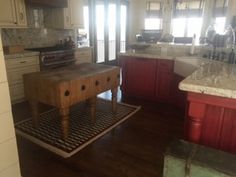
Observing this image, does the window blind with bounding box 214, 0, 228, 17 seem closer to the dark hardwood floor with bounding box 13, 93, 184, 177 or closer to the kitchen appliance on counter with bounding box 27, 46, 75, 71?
the kitchen appliance on counter with bounding box 27, 46, 75, 71

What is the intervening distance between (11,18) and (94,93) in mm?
2211

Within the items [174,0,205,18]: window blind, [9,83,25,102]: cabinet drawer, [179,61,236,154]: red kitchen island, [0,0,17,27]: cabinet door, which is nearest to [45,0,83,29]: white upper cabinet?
[0,0,17,27]: cabinet door

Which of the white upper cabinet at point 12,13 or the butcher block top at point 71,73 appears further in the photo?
the white upper cabinet at point 12,13

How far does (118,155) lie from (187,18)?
8.31m

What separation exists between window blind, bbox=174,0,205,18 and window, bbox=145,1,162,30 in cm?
71

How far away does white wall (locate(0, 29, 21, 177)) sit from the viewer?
1.47 m

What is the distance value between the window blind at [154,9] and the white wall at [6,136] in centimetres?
888

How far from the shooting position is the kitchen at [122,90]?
1.60m

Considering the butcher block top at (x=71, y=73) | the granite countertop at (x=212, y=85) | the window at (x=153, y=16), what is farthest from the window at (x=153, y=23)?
the granite countertop at (x=212, y=85)

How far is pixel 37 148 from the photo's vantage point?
239 cm

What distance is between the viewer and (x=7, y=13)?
3.56 meters

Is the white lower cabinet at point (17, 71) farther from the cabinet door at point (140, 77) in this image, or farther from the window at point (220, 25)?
the window at point (220, 25)

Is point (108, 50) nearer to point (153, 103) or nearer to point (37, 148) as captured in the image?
point (153, 103)

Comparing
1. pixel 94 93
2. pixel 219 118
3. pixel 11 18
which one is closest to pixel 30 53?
pixel 11 18
